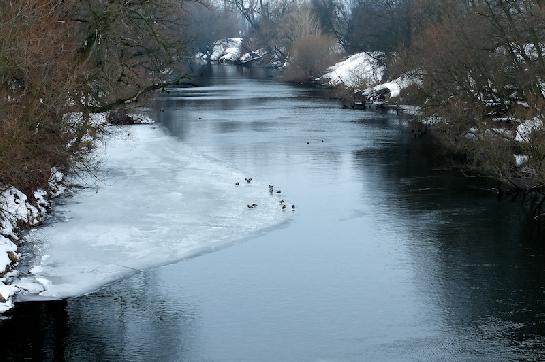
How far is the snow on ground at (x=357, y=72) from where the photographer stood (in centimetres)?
5938

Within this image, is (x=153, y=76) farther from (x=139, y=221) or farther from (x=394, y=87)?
(x=394, y=87)

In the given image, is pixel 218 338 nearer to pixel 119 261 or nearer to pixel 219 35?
pixel 119 261

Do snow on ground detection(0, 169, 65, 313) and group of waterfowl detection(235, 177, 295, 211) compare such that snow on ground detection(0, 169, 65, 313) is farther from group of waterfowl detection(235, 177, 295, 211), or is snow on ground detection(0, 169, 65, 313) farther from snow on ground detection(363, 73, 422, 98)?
snow on ground detection(363, 73, 422, 98)

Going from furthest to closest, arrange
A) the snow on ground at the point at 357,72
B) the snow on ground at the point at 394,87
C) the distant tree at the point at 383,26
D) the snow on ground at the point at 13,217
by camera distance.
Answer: the distant tree at the point at 383,26
the snow on ground at the point at 357,72
the snow on ground at the point at 394,87
the snow on ground at the point at 13,217

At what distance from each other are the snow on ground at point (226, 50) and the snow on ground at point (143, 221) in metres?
94.3

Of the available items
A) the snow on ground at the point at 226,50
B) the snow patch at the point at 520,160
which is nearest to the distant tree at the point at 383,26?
the snow patch at the point at 520,160

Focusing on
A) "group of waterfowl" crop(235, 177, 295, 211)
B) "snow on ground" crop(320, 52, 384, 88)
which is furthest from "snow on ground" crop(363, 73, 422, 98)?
"group of waterfowl" crop(235, 177, 295, 211)

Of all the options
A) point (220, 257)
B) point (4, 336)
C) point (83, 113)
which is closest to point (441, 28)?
point (83, 113)

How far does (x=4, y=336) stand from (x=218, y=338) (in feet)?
11.3

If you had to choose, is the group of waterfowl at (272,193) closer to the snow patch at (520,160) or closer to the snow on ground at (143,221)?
the snow on ground at (143,221)

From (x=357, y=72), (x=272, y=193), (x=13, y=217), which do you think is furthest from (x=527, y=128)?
(x=357, y=72)

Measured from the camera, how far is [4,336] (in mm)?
12133

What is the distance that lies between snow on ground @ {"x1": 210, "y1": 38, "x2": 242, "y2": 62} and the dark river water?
97776mm

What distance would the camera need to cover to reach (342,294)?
14.2m
